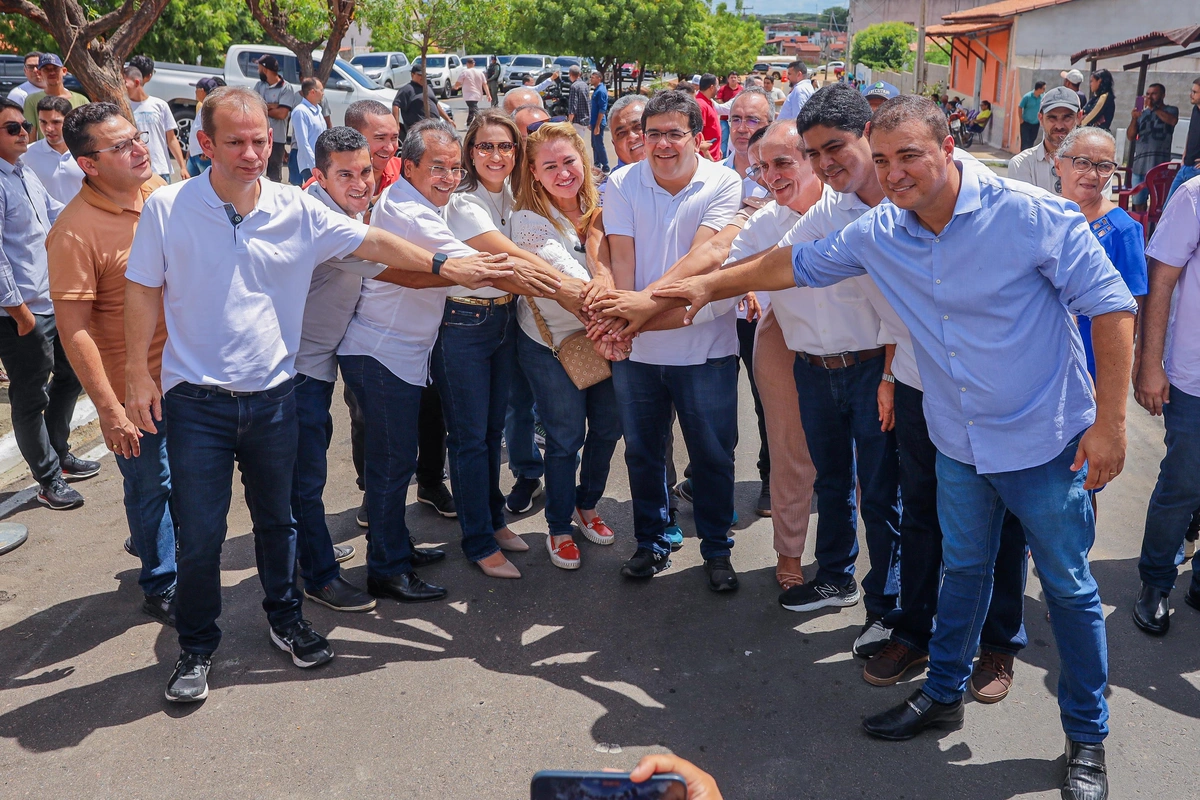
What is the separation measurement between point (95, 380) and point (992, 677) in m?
3.49

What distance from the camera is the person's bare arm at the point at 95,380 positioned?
139 inches

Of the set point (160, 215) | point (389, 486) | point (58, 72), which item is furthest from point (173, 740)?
point (58, 72)

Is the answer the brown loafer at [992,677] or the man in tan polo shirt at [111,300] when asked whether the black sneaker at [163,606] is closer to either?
the man in tan polo shirt at [111,300]

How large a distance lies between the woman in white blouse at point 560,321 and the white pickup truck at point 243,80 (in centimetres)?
1475

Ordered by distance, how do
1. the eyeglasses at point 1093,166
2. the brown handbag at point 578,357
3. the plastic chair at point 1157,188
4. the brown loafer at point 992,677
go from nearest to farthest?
the brown loafer at point 992,677
the eyeglasses at point 1093,166
the brown handbag at point 578,357
the plastic chair at point 1157,188

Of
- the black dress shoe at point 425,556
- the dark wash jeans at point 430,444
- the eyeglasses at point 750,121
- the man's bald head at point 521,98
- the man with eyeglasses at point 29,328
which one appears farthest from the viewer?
the man's bald head at point 521,98

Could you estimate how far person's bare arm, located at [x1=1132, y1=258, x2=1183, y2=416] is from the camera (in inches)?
150

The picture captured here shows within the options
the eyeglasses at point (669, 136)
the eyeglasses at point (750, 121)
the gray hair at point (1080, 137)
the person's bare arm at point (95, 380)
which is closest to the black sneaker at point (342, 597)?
the person's bare arm at point (95, 380)

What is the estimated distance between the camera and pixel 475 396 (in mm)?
4395

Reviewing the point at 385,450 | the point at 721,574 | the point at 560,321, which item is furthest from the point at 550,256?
the point at 721,574

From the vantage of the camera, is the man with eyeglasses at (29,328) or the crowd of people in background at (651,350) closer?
the crowd of people in background at (651,350)

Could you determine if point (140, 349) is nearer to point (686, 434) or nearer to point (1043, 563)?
point (686, 434)

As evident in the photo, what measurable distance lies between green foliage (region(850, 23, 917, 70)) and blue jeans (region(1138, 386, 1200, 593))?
203 feet

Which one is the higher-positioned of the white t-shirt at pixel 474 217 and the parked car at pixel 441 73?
the parked car at pixel 441 73
